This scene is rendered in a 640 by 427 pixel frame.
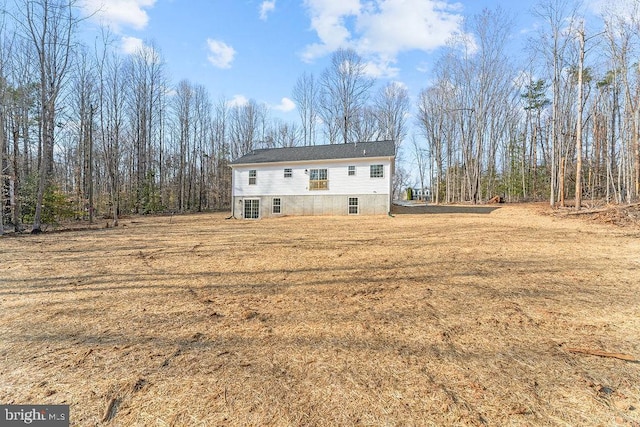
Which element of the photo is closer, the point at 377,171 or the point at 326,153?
the point at 377,171

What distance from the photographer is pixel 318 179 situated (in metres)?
19.3

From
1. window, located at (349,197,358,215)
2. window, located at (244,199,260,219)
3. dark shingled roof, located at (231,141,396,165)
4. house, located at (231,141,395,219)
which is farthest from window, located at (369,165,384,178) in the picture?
window, located at (244,199,260,219)

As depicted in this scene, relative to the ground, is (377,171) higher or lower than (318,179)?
higher

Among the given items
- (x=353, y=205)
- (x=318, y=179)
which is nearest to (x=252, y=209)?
(x=318, y=179)

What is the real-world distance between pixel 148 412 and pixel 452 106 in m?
31.7

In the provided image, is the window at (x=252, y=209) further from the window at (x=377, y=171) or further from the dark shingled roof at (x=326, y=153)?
the window at (x=377, y=171)

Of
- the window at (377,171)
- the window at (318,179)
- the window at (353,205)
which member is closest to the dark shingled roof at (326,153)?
the window at (377,171)

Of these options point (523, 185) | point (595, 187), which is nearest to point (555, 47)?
point (595, 187)

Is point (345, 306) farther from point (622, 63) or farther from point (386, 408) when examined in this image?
point (622, 63)

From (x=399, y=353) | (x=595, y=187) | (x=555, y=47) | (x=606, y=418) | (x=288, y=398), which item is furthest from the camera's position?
(x=595, y=187)

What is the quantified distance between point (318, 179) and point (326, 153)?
213cm

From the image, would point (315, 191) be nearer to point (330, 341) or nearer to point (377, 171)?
point (377, 171)

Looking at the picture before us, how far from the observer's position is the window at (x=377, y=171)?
18.2 m

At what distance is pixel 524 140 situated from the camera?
2916 centimetres
